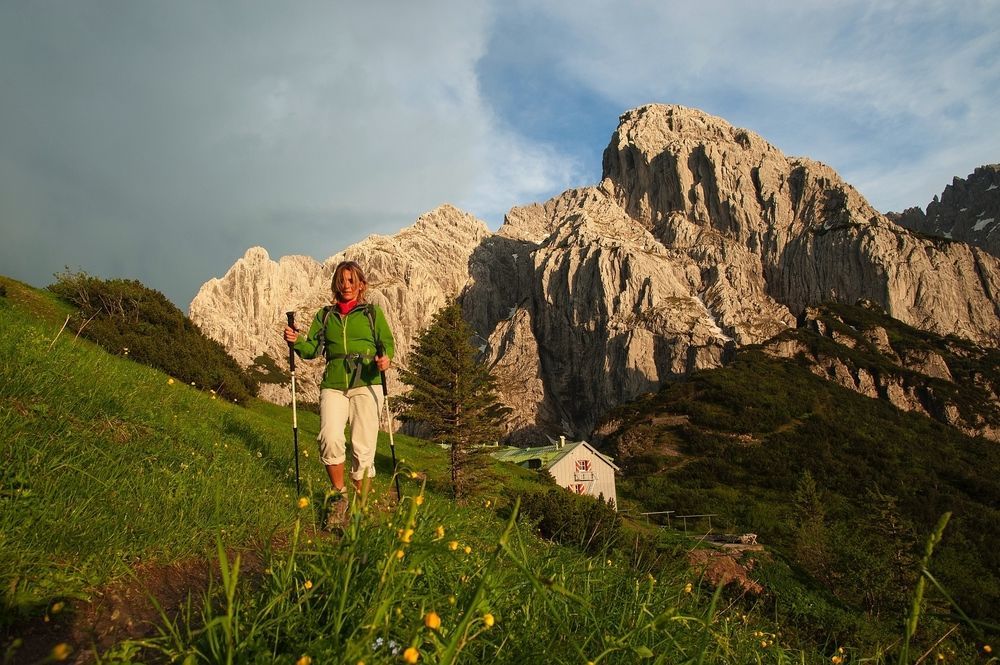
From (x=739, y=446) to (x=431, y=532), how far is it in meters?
77.0

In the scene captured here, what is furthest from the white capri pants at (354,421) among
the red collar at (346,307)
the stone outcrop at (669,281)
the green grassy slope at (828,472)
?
the stone outcrop at (669,281)

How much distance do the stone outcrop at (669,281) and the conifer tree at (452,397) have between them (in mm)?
103185

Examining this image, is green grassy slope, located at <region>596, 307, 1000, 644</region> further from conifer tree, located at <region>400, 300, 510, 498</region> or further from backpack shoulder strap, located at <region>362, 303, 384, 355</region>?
backpack shoulder strap, located at <region>362, 303, 384, 355</region>

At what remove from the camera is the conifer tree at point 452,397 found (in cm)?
2545

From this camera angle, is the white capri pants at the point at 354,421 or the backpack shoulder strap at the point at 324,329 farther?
the backpack shoulder strap at the point at 324,329

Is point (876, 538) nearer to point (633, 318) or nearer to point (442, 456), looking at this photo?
point (442, 456)

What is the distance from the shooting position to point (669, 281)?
142625mm

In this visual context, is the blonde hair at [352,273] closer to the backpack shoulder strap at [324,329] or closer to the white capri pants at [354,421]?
the backpack shoulder strap at [324,329]

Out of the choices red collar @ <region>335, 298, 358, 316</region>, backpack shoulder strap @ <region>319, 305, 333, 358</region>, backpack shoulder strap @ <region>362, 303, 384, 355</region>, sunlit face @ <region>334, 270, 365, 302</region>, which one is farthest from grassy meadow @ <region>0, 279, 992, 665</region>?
sunlit face @ <region>334, 270, 365, 302</region>

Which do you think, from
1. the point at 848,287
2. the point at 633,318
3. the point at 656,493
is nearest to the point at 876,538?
the point at 656,493

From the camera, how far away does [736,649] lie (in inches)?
154

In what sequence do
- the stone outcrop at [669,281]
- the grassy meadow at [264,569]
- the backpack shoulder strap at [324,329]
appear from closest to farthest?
1. the grassy meadow at [264,569]
2. the backpack shoulder strap at [324,329]
3. the stone outcrop at [669,281]

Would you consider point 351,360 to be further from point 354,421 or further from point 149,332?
point 149,332

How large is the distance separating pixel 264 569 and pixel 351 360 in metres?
4.38
